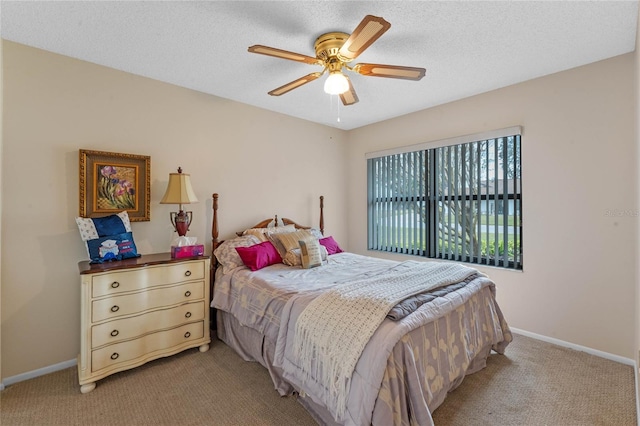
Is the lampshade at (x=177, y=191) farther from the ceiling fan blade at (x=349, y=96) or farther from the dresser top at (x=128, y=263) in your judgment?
the ceiling fan blade at (x=349, y=96)

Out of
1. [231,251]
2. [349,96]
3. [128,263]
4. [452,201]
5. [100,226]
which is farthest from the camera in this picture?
[452,201]

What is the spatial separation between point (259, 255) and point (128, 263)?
1.06 m

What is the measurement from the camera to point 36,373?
7.44 ft

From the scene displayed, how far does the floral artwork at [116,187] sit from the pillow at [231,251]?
35.2 inches

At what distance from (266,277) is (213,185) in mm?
1352

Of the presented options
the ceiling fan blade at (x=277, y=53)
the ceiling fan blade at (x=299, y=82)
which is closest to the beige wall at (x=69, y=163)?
the ceiling fan blade at (x=299, y=82)

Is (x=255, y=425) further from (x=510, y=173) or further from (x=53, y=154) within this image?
(x=510, y=173)

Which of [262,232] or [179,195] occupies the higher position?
[179,195]

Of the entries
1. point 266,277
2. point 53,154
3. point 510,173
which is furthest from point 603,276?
point 53,154

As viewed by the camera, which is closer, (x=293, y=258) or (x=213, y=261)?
(x=293, y=258)

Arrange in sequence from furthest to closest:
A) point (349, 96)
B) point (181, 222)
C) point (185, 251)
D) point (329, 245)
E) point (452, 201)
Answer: point (329, 245) < point (452, 201) < point (181, 222) < point (185, 251) < point (349, 96)

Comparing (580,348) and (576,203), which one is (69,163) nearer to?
(576,203)

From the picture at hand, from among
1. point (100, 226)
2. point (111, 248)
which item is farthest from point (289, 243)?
point (100, 226)

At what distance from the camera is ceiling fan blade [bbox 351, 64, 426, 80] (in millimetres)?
2021
